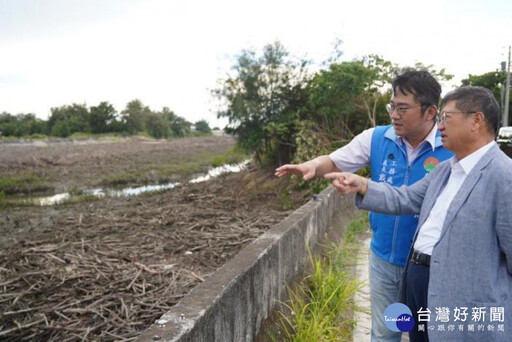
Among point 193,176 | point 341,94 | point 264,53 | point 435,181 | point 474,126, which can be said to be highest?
point 264,53

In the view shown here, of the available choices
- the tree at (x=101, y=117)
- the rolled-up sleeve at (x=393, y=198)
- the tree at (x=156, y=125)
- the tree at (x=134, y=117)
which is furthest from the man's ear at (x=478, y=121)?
the tree at (x=156, y=125)

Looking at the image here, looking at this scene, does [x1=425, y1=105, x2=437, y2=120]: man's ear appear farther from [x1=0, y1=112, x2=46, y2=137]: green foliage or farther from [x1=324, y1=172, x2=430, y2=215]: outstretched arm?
[x1=0, y1=112, x2=46, y2=137]: green foliage

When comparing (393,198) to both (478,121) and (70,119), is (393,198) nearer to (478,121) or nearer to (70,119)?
(478,121)

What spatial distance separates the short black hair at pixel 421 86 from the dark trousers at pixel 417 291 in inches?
35.5

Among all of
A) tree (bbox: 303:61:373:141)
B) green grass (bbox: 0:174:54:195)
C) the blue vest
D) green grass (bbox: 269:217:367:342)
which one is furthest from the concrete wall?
green grass (bbox: 0:174:54:195)

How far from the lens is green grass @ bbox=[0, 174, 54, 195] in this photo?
17.4 m

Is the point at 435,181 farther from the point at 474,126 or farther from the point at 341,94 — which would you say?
the point at 341,94

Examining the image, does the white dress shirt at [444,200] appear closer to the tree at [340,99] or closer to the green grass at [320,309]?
the green grass at [320,309]

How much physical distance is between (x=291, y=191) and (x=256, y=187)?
171 cm

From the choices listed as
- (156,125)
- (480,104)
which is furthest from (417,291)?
(156,125)

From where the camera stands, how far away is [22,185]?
18.0 m

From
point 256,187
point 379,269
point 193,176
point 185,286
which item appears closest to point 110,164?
point 193,176

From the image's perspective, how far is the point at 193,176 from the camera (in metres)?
23.3

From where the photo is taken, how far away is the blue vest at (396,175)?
252 centimetres
